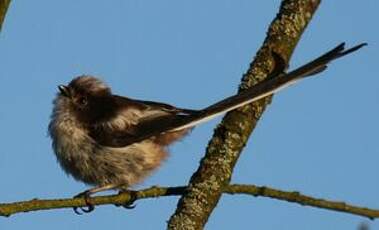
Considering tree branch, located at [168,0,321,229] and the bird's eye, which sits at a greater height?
the bird's eye

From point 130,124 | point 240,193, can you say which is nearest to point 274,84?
point 240,193

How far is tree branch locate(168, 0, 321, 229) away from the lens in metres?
3.31

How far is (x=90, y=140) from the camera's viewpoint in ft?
20.2

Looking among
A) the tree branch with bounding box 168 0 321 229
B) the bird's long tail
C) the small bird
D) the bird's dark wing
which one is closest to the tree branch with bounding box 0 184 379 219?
the tree branch with bounding box 168 0 321 229

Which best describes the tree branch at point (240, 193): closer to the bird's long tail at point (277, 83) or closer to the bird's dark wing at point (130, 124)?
the bird's long tail at point (277, 83)

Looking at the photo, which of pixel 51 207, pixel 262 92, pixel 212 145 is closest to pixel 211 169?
pixel 212 145

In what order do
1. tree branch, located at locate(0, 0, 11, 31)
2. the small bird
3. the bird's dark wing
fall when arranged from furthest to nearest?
the small bird → the bird's dark wing → tree branch, located at locate(0, 0, 11, 31)

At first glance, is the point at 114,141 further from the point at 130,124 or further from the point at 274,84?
the point at 274,84

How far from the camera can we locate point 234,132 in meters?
3.62

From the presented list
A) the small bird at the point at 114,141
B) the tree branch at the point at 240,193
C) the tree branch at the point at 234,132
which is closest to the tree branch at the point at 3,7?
the tree branch at the point at 240,193

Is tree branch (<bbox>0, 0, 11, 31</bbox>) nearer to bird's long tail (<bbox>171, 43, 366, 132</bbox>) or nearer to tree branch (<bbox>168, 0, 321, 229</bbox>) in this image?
tree branch (<bbox>168, 0, 321, 229</bbox>)

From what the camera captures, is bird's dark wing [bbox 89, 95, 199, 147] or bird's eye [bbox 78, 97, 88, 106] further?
bird's eye [bbox 78, 97, 88, 106]

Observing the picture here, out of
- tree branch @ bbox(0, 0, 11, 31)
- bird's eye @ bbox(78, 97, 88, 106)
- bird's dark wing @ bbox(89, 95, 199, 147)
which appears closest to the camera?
tree branch @ bbox(0, 0, 11, 31)

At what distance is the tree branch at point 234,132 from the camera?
3309mm
